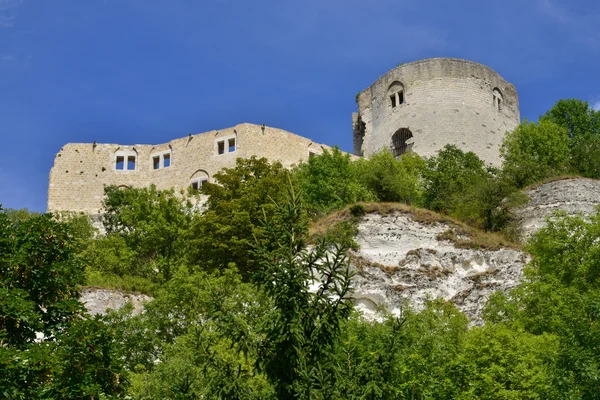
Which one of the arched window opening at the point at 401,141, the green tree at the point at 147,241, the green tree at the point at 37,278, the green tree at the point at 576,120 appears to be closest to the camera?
the green tree at the point at 37,278

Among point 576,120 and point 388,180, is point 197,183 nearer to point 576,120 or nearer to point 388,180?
point 388,180

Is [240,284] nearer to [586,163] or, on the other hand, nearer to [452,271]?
[452,271]

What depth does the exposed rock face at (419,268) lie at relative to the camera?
30.4 m

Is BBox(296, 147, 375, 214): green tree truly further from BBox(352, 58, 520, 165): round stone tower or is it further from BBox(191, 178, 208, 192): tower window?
BBox(352, 58, 520, 165): round stone tower

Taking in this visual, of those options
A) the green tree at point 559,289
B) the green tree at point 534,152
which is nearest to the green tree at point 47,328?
the green tree at point 559,289

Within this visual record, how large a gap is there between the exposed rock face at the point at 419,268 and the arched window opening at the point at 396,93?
20967 millimetres

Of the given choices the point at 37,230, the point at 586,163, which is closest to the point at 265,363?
the point at 37,230

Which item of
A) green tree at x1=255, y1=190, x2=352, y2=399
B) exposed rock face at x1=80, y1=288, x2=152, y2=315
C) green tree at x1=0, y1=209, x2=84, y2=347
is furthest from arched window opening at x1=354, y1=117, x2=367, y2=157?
green tree at x1=255, y1=190, x2=352, y2=399

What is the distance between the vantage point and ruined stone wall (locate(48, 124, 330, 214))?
1966 inches

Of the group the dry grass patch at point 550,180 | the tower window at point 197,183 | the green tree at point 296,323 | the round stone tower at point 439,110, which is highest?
the round stone tower at point 439,110

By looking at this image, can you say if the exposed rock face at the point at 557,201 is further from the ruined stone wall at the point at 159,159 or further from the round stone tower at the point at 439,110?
the ruined stone wall at the point at 159,159

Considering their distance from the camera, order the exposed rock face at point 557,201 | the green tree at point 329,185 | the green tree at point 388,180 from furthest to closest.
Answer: the green tree at point 388,180 < the green tree at point 329,185 < the exposed rock face at point 557,201

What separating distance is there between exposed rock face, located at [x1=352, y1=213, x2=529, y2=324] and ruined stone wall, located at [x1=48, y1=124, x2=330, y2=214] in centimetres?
1724

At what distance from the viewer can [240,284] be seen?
89.2 ft
